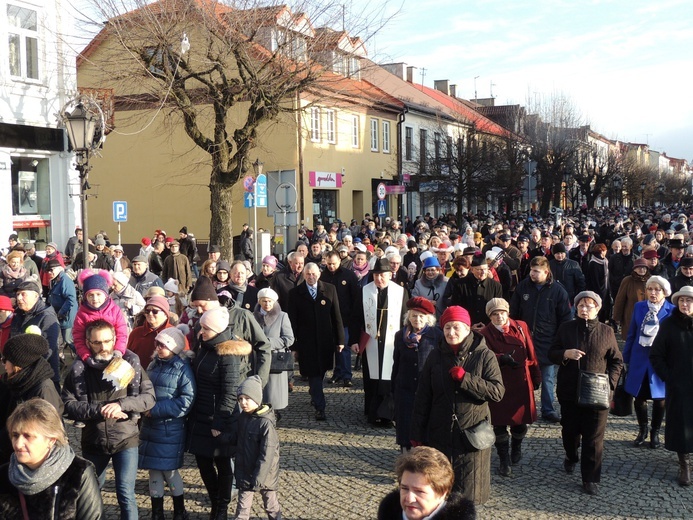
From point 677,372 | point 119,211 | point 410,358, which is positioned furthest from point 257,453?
point 119,211

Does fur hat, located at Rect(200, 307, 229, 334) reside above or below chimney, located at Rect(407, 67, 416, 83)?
below

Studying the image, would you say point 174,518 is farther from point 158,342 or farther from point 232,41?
point 232,41

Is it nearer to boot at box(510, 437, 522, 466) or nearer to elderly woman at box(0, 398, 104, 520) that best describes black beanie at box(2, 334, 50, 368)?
elderly woman at box(0, 398, 104, 520)

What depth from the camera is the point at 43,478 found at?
3.45 meters

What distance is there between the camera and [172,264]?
15.0 m

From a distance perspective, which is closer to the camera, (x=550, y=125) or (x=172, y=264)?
(x=172, y=264)

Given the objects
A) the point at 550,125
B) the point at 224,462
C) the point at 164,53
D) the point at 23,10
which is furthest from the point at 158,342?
the point at 550,125

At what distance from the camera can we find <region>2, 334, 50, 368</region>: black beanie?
490 cm

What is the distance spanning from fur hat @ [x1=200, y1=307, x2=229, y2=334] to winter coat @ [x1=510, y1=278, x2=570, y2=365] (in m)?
4.02

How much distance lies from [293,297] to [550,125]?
43770mm

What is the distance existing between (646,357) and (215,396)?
14.2ft

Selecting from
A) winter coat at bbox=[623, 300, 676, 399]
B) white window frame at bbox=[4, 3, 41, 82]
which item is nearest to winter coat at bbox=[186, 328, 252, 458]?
winter coat at bbox=[623, 300, 676, 399]

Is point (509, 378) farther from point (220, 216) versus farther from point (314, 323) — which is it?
point (220, 216)

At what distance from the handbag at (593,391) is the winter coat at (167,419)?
3209 mm
